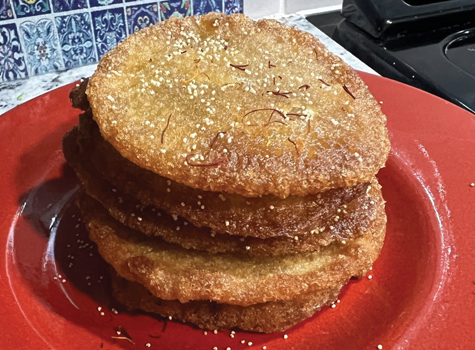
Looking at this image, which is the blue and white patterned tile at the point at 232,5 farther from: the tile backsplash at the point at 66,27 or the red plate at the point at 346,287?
the red plate at the point at 346,287

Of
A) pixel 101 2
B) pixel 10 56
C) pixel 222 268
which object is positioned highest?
pixel 101 2

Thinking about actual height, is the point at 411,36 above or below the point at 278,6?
below

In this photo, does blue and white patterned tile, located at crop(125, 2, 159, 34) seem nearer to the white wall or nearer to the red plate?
the white wall

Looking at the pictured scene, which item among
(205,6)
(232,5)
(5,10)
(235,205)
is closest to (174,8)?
(205,6)

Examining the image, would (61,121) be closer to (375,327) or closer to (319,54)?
(319,54)

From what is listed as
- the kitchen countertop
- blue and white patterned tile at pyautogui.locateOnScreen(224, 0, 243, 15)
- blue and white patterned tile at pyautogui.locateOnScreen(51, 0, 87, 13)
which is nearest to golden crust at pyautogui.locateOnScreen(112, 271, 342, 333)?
the kitchen countertop

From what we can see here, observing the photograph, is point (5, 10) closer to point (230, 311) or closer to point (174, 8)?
point (174, 8)

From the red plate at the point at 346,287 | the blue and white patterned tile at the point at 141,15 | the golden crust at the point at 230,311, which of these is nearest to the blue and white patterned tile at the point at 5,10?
A: the blue and white patterned tile at the point at 141,15

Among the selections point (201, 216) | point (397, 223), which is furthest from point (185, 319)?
point (397, 223)
